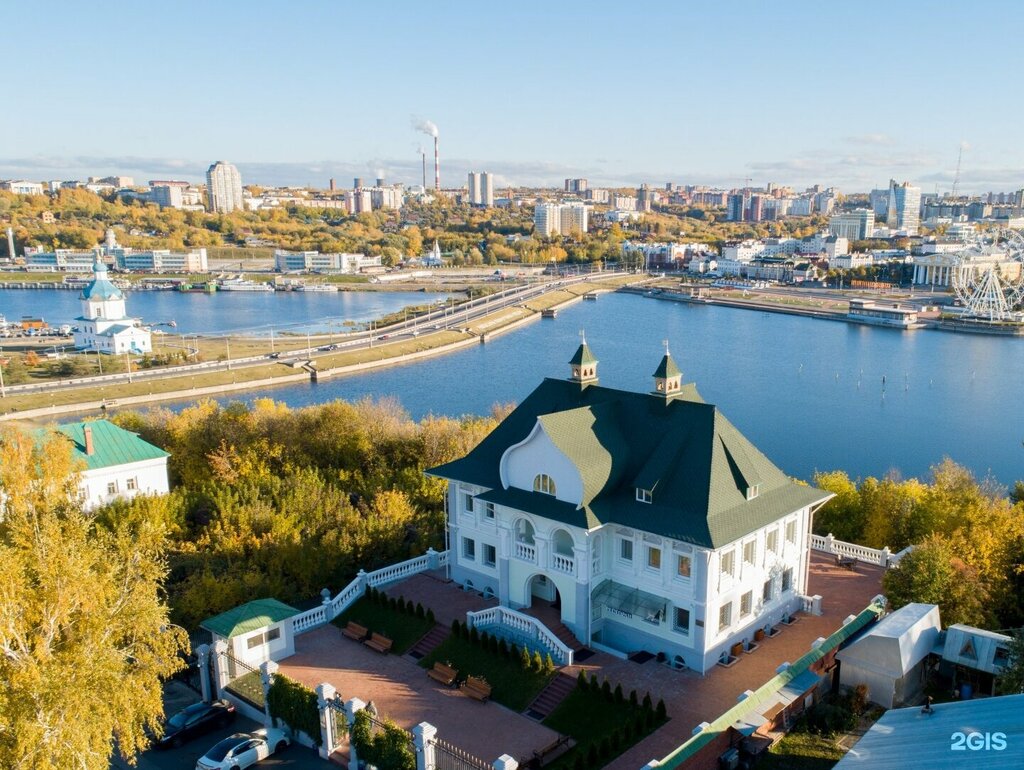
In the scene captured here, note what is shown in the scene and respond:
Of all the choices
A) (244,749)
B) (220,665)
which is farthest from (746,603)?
(220,665)

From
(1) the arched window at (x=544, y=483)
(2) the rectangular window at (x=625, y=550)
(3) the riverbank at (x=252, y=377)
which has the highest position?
(1) the arched window at (x=544, y=483)

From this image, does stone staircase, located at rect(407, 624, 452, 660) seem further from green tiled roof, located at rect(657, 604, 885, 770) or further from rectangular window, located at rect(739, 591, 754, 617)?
rectangular window, located at rect(739, 591, 754, 617)

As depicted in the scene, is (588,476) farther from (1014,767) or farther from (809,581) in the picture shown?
(1014,767)

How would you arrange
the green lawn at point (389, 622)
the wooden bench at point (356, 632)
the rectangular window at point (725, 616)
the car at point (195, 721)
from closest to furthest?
the car at point (195, 721)
the rectangular window at point (725, 616)
the green lawn at point (389, 622)
the wooden bench at point (356, 632)

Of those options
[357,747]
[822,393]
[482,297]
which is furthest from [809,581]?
[482,297]

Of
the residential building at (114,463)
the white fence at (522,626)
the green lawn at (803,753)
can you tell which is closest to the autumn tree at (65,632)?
the white fence at (522,626)

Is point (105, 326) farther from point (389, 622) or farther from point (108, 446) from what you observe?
point (389, 622)

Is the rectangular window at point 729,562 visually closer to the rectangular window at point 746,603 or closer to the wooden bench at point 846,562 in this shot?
the rectangular window at point 746,603
